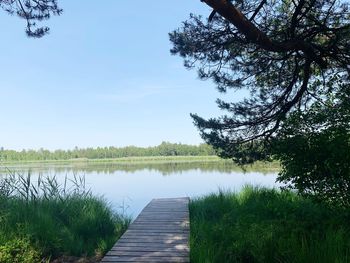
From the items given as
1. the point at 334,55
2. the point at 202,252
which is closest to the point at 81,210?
the point at 202,252

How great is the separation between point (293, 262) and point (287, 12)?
4271 mm

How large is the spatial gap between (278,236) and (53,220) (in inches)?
133

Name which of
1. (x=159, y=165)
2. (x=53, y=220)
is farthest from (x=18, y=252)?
(x=159, y=165)

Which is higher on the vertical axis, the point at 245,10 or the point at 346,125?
the point at 245,10

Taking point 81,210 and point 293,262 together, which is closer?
point 293,262

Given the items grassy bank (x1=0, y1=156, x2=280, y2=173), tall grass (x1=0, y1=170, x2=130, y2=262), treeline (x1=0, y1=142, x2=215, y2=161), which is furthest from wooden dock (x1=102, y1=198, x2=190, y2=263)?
treeline (x1=0, y1=142, x2=215, y2=161)

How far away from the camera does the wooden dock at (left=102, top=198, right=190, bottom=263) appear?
4.18 metres

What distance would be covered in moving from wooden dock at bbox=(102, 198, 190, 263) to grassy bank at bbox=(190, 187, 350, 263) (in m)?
0.21

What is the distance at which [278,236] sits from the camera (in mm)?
3707

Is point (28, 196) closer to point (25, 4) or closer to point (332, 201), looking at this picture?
point (25, 4)

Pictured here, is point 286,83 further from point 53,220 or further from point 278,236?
point 53,220

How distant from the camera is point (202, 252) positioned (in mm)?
3869

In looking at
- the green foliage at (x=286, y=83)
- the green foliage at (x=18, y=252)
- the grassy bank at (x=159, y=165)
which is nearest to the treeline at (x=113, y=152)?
the grassy bank at (x=159, y=165)

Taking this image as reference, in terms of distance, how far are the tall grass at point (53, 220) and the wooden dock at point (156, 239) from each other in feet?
1.23
